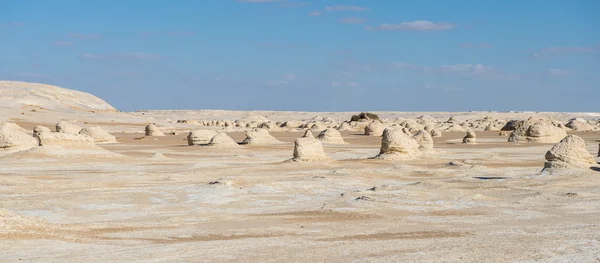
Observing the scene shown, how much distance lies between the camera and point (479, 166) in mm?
21125

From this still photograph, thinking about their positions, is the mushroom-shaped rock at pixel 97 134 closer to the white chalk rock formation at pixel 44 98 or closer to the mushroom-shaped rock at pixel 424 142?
the mushroom-shaped rock at pixel 424 142

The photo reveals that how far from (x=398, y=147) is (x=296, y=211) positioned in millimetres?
11037

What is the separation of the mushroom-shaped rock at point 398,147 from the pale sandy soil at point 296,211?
0.84m

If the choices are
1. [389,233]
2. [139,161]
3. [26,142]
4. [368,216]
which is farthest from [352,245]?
[26,142]

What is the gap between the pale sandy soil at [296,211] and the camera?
9.16 m

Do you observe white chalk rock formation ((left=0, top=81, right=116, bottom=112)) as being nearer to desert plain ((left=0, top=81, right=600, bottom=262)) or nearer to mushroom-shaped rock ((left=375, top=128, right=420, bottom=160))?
desert plain ((left=0, top=81, right=600, bottom=262))

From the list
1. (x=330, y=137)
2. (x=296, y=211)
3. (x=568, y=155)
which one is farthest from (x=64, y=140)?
(x=568, y=155)

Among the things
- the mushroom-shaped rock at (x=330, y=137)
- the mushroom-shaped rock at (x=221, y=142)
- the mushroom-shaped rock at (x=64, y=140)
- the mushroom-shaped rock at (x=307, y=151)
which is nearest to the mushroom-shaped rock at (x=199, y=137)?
the mushroom-shaped rock at (x=221, y=142)

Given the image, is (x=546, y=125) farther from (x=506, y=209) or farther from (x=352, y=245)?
(x=352, y=245)

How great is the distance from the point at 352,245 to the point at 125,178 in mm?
9833

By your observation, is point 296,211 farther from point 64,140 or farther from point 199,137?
point 199,137

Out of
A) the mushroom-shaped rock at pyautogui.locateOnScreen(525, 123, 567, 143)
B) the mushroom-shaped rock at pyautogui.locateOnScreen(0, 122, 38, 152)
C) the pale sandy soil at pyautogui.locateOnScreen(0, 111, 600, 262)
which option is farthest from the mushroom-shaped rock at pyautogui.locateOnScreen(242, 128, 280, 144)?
the mushroom-shaped rock at pyautogui.locateOnScreen(525, 123, 567, 143)

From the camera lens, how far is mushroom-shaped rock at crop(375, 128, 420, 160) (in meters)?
23.7

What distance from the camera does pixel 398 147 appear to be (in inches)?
934
